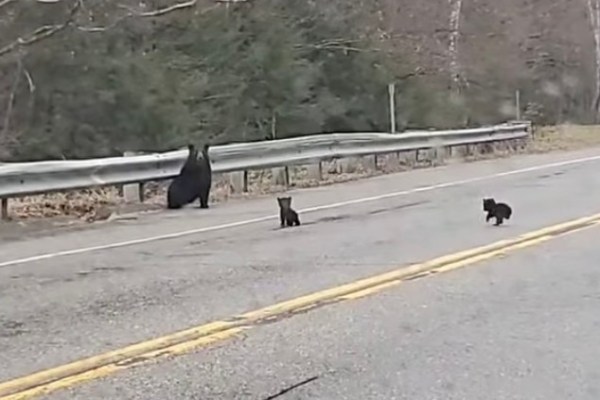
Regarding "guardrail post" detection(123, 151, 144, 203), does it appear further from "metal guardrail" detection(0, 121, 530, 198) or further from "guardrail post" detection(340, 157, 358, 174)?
"guardrail post" detection(340, 157, 358, 174)

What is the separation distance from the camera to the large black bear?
15.1 meters

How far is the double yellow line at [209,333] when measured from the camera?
5801 millimetres

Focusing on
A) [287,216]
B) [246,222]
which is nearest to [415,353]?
[287,216]

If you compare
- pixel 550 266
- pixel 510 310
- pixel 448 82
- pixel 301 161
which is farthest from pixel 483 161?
pixel 510 310

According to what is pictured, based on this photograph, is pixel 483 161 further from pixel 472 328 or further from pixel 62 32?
pixel 472 328

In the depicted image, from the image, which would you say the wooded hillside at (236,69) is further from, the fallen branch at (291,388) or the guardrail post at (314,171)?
the fallen branch at (291,388)

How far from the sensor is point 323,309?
298 inches

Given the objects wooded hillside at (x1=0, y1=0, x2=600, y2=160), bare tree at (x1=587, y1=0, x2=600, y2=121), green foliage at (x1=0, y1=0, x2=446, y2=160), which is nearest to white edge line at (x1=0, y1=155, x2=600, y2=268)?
wooded hillside at (x1=0, y1=0, x2=600, y2=160)

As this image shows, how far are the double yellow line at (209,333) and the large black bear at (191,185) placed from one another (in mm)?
5466

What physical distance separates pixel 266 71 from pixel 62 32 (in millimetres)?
5862

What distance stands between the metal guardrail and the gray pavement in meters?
6.21

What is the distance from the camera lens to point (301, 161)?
737 inches

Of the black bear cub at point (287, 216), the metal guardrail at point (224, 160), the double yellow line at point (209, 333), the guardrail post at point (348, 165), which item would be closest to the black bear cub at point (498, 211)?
the double yellow line at point (209, 333)

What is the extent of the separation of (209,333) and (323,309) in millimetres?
946
